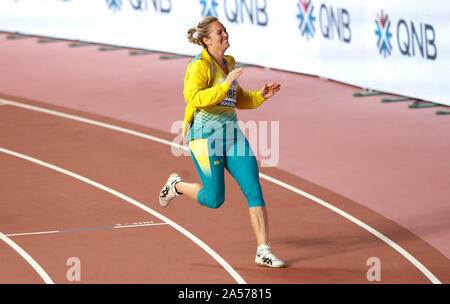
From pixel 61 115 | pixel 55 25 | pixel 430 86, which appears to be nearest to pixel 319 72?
pixel 430 86

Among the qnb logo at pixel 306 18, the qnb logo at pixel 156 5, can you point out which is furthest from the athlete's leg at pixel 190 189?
the qnb logo at pixel 156 5

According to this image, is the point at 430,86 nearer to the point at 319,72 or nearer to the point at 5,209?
the point at 319,72

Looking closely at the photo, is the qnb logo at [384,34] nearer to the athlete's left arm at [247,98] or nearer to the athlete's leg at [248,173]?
the athlete's left arm at [247,98]

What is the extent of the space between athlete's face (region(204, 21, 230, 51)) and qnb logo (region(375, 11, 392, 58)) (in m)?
7.79

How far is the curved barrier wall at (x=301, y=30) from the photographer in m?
15.9

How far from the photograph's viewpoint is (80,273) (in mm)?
9250

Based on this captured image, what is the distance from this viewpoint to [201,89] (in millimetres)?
8977

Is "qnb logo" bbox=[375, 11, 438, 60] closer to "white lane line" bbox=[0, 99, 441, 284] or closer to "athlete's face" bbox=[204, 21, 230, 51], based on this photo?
"white lane line" bbox=[0, 99, 441, 284]

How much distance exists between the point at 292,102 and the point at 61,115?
386 cm

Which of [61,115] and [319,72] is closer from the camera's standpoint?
[61,115]

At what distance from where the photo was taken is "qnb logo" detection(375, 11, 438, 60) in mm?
15609

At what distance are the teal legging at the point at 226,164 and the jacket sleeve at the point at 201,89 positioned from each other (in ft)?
1.37

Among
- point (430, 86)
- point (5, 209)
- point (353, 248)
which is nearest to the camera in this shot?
point (353, 248)
